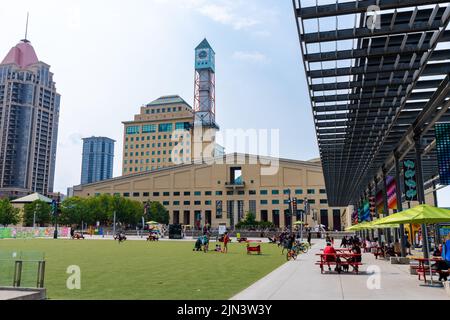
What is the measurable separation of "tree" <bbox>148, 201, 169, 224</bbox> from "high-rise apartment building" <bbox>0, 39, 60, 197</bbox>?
77.7m

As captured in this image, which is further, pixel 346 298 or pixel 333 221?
pixel 333 221

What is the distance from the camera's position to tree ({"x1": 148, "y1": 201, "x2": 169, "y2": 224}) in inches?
4252

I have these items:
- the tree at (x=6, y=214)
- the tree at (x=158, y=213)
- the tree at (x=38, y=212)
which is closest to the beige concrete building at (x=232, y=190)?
the tree at (x=158, y=213)

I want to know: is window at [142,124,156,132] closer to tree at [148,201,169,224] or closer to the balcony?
tree at [148,201,169,224]

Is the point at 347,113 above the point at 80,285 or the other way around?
above

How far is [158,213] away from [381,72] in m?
103

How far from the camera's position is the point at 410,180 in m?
18.7

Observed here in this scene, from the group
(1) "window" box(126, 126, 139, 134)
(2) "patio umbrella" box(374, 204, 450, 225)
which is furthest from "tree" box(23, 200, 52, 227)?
(2) "patio umbrella" box(374, 204, 450, 225)

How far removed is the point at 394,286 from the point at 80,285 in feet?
31.6
